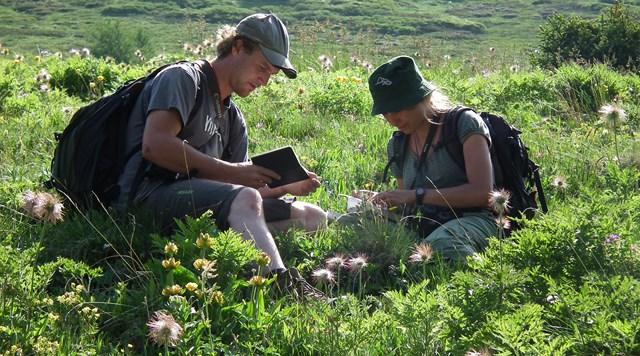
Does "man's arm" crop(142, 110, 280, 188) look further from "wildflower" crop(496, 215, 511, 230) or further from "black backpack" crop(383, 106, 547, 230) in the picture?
"wildflower" crop(496, 215, 511, 230)

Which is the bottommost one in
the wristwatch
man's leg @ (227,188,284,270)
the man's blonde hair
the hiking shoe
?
the hiking shoe

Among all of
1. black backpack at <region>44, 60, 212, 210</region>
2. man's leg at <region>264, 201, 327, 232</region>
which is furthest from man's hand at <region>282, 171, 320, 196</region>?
black backpack at <region>44, 60, 212, 210</region>

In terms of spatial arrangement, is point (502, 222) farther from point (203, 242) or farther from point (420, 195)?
point (420, 195)

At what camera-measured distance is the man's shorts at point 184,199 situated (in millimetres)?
4828

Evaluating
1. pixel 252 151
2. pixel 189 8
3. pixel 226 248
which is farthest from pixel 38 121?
pixel 189 8

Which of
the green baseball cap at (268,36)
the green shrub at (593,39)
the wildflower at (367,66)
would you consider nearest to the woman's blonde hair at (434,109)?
the green baseball cap at (268,36)

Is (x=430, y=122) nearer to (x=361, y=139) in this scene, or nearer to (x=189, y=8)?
(x=361, y=139)

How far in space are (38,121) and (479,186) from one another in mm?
4423

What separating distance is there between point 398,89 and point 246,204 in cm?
122

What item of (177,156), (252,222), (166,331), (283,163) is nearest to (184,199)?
(177,156)

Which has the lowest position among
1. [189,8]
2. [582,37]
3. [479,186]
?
[189,8]

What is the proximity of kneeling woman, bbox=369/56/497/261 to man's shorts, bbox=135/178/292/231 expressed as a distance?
42.4 inches

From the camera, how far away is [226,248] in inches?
156

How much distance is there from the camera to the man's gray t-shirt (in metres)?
4.94
